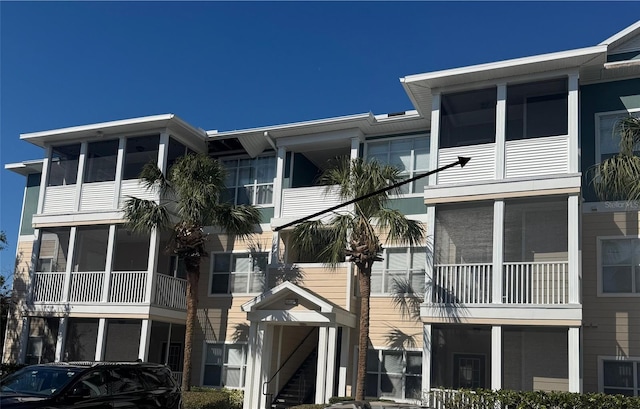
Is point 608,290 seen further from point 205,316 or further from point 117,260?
point 117,260

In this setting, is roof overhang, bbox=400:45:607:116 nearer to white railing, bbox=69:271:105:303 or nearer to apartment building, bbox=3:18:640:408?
apartment building, bbox=3:18:640:408

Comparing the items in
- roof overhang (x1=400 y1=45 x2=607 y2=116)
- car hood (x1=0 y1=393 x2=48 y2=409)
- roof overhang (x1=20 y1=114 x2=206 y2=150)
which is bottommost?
car hood (x1=0 y1=393 x2=48 y2=409)

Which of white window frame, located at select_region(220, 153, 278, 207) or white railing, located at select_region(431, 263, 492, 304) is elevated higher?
white window frame, located at select_region(220, 153, 278, 207)

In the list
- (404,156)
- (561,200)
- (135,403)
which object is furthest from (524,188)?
(135,403)

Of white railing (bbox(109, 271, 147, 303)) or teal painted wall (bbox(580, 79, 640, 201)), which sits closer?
teal painted wall (bbox(580, 79, 640, 201))

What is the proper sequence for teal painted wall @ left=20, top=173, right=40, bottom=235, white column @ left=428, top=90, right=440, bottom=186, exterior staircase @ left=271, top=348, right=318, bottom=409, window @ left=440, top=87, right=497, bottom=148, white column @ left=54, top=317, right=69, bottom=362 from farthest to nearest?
teal painted wall @ left=20, top=173, right=40, bottom=235
white column @ left=54, top=317, right=69, bottom=362
exterior staircase @ left=271, top=348, right=318, bottom=409
window @ left=440, top=87, right=497, bottom=148
white column @ left=428, top=90, right=440, bottom=186

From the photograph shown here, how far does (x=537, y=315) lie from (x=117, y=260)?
17507 mm

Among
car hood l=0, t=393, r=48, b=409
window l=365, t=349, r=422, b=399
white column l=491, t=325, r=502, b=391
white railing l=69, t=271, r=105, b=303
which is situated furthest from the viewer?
white railing l=69, t=271, r=105, b=303

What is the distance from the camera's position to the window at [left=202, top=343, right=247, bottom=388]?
2309 centimetres

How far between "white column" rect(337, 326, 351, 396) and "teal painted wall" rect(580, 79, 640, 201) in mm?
8013

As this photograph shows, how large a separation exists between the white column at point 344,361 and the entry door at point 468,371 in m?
3.31

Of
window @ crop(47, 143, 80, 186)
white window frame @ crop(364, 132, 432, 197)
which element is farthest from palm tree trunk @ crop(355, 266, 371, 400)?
window @ crop(47, 143, 80, 186)

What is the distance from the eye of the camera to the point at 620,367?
1792 cm

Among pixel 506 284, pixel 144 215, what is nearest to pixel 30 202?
pixel 144 215
